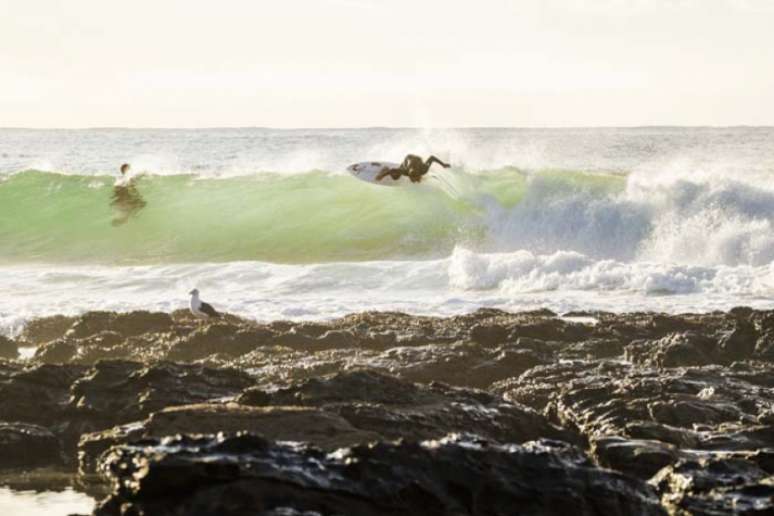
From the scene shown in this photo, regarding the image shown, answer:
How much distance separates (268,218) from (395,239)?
263 inches

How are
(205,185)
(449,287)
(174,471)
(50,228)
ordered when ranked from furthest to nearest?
(205,185) → (50,228) → (449,287) → (174,471)

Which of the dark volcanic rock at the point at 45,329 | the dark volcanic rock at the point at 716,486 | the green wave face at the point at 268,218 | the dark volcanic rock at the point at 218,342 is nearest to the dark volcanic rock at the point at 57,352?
the dark volcanic rock at the point at 218,342

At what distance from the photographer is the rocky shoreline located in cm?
780

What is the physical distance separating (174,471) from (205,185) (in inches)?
1777

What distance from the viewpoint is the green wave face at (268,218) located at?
39875 mm

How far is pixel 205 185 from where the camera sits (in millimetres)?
52188

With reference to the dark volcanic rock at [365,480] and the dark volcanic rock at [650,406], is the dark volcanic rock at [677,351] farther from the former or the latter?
the dark volcanic rock at [365,480]

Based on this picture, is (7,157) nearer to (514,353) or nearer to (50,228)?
(50,228)

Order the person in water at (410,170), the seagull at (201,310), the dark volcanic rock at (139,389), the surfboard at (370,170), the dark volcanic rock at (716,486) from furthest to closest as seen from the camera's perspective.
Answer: the surfboard at (370,170), the person in water at (410,170), the seagull at (201,310), the dark volcanic rock at (139,389), the dark volcanic rock at (716,486)

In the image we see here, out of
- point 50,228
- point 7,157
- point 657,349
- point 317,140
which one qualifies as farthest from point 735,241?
point 317,140

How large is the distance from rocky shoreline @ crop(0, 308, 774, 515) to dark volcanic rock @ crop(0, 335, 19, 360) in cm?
2

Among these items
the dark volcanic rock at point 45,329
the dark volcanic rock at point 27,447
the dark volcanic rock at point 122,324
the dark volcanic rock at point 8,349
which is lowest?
the dark volcanic rock at point 45,329

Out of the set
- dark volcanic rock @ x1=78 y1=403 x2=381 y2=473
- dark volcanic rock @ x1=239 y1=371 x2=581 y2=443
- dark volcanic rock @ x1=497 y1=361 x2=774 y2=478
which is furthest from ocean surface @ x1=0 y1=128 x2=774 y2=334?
dark volcanic rock @ x1=78 y1=403 x2=381 y2=473

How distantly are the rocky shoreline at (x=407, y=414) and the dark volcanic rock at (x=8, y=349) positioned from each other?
0.8 inches
